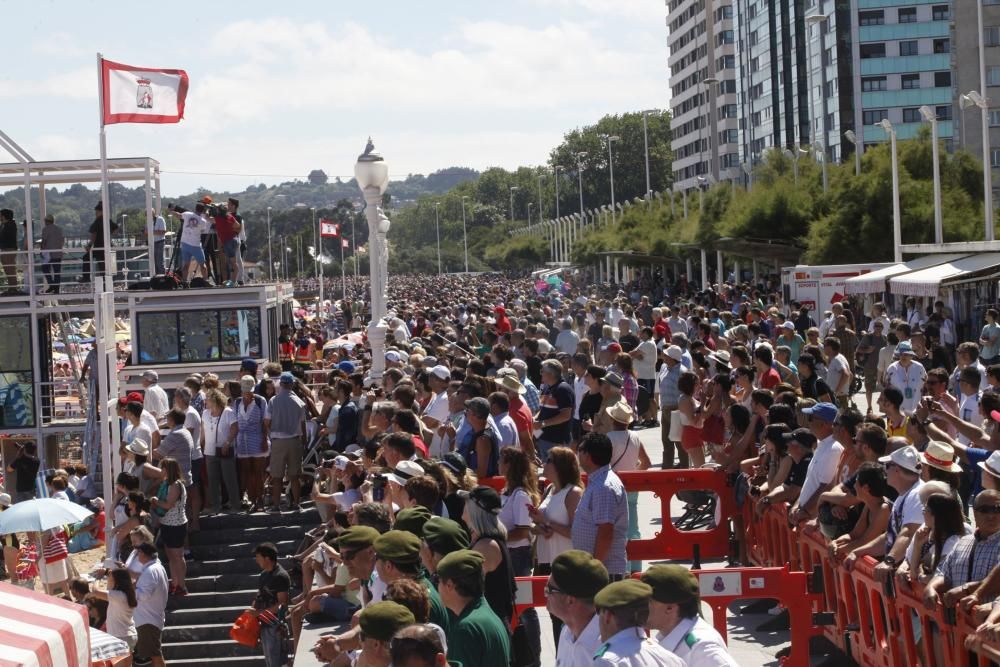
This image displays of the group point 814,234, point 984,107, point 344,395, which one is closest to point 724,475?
point 344,395

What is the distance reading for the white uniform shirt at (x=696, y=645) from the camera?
5.24 m

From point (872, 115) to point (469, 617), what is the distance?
9183 cm

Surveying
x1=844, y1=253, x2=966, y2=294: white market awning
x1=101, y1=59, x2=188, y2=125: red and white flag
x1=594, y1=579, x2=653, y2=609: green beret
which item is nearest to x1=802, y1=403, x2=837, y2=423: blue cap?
x1=594, y1=579, x2=653, y2=609: green beret

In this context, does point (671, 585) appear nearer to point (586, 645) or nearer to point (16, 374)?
point (586, 645)

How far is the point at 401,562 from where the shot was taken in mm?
6164

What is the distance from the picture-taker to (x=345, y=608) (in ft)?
37.6

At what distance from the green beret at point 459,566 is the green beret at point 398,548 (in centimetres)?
36

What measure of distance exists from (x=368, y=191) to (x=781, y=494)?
8.54 m

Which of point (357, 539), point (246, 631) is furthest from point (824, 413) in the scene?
point (246, 631)

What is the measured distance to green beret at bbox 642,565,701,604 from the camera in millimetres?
5312

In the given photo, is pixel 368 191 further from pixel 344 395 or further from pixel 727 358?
pixel 727 358

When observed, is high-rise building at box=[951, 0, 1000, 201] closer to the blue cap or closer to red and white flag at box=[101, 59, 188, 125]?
red and white flag at box=[101, 59, 188, 125]

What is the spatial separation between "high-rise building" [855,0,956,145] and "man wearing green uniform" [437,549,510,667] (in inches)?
3554

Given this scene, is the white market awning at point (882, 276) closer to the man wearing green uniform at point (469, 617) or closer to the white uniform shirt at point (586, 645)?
the man wearing green uniform at point (469, 617)
